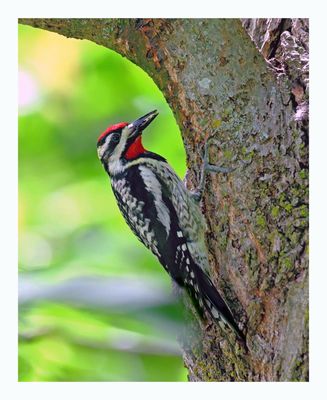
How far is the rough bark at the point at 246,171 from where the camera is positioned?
8.54 ft

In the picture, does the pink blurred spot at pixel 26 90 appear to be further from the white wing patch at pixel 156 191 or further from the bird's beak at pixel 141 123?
the white wing patch at pixel 156 191

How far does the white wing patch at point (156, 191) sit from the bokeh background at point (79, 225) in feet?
0.36

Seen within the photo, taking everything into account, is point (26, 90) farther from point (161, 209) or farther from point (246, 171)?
point (246, 171)

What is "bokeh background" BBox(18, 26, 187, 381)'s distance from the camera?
8.77ft

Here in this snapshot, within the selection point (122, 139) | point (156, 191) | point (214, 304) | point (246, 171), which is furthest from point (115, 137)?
point (214, 304)

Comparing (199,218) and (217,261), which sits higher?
(199,218)

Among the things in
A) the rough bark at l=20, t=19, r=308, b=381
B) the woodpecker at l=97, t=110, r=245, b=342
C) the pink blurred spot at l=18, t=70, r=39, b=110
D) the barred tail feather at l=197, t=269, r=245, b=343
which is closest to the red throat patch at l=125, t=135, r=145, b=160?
the woodpecker at l=97, t=110, r=245, b=342

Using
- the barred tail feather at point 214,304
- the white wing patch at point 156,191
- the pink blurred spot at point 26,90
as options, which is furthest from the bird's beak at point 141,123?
the barred tail feather at point 214,304

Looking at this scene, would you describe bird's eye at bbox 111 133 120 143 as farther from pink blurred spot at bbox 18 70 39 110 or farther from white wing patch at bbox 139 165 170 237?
pink blurred spot at bbox 18 70 39 110

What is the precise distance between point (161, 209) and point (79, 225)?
1.14ft

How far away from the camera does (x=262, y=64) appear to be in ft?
8.84
